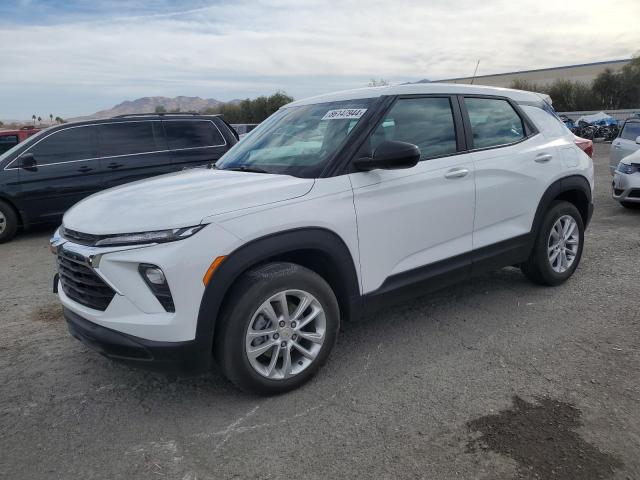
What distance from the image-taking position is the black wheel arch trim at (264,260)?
2848 mm

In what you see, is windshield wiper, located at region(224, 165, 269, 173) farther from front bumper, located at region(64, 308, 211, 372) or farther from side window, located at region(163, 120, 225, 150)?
side window, located at region(163, 120, 225, 150)

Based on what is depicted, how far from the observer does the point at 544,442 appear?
270cm

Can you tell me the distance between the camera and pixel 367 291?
3.49 metres

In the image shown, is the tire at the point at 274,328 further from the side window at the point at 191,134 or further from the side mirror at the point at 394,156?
the side window at the point at 191,134

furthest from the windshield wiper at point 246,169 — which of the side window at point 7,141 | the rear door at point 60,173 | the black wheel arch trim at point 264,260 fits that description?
the side window at point 7,141

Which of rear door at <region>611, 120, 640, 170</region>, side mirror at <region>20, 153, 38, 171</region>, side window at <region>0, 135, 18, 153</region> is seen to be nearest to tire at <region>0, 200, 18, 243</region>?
side mirror at <region>20, 153, 38, 171</region>

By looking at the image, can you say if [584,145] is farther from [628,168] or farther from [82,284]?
[82,284]

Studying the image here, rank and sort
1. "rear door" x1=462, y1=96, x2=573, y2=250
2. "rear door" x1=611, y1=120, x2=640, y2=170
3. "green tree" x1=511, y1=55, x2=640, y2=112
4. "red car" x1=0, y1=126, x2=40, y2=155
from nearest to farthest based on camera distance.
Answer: "rear door" x1=462, y1=96, x2=573, y2=250
"rear door" x1=611, y1=120, x2=640, y2=170
"red car" x1=0, y1=126, x2=40, y2=155
"green tree" x1=511, y1=55, x2=640, y2=112

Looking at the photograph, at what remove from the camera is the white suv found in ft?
9.25

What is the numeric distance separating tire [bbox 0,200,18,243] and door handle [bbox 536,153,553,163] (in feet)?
24.1

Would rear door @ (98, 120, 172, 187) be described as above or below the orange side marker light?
above

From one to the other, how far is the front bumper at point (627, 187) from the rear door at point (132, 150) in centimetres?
717

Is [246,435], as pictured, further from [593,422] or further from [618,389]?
[618,389]

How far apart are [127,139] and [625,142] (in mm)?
9044
